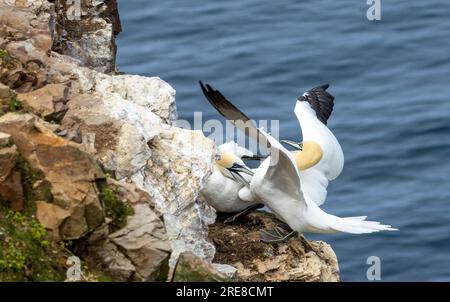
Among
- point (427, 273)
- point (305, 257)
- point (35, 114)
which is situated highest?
point (35, 114)

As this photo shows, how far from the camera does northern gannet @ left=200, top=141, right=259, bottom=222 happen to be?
555 inches

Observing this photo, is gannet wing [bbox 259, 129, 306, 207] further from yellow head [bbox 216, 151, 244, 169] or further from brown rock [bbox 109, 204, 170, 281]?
brown rock [bbox 109, 204, 170, 281]

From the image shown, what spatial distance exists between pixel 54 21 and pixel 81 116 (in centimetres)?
187

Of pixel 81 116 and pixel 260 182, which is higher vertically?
pixel 81 116

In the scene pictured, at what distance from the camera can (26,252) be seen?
9141mm

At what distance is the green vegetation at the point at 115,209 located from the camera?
32.1 ft

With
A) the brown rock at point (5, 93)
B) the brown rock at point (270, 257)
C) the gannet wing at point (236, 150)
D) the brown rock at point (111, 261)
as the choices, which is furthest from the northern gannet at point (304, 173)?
the brown rock at point (111, 261)

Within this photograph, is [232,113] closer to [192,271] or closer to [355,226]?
[355,226]

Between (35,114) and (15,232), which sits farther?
(35,114)

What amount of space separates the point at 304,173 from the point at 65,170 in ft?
18.1

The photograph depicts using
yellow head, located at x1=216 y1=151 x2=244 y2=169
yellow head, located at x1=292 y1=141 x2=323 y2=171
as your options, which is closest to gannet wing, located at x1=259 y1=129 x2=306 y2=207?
yellow head, located at x1=216 y1=151 x2=244 y2=169

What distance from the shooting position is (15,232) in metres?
9.27
